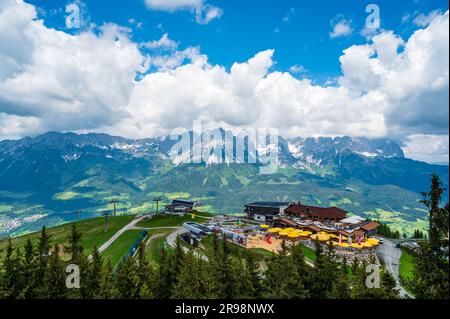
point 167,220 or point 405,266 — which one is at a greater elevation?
point 167,220

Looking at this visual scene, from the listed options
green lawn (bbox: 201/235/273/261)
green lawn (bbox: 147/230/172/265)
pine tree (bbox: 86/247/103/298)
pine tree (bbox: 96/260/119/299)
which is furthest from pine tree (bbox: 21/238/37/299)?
green lawn (bbox: 201/235/273/261)

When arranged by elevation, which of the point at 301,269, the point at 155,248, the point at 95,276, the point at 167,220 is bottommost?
the point at 155,248

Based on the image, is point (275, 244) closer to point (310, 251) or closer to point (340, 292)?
point (310, 251)

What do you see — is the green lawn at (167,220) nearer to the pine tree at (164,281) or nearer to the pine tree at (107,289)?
the pine tree at (164,281)

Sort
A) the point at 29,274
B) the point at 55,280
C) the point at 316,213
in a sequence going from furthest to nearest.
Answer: the point at 316,213, the point at 29,274, the point at 55,280

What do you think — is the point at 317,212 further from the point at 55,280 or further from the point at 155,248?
the point at 55,280

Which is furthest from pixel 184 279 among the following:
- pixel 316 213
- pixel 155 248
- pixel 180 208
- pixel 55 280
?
pixel 180 208
